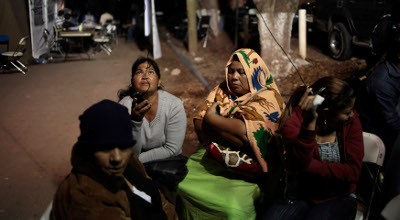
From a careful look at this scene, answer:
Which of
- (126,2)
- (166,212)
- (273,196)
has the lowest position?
(273,196)

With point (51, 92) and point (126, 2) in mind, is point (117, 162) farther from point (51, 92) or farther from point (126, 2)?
point (126, 2)

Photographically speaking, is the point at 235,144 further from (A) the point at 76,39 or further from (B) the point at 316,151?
(A) the point at 76,39

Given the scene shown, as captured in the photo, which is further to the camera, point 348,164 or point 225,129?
point 225,129

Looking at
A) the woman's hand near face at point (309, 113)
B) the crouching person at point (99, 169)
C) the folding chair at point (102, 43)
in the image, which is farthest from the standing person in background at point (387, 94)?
the folding chair at point (102, 43)

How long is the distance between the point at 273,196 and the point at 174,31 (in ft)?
45.1

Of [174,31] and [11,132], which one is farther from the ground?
[174,31]

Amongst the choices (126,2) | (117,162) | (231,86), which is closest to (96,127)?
(117,162)

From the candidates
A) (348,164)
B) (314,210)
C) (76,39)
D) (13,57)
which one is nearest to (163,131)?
(314,210)

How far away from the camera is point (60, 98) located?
7242 millimetres

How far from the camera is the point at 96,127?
1496 mm

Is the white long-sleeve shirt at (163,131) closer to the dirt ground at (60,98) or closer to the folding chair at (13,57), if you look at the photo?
the dirt ground at (60,98)

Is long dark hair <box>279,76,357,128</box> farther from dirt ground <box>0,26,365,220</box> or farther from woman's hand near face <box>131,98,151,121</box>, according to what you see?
dirt ground <box>0,26,365,220</box>

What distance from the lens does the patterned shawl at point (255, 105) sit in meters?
2.33

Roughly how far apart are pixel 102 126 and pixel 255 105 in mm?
1295
